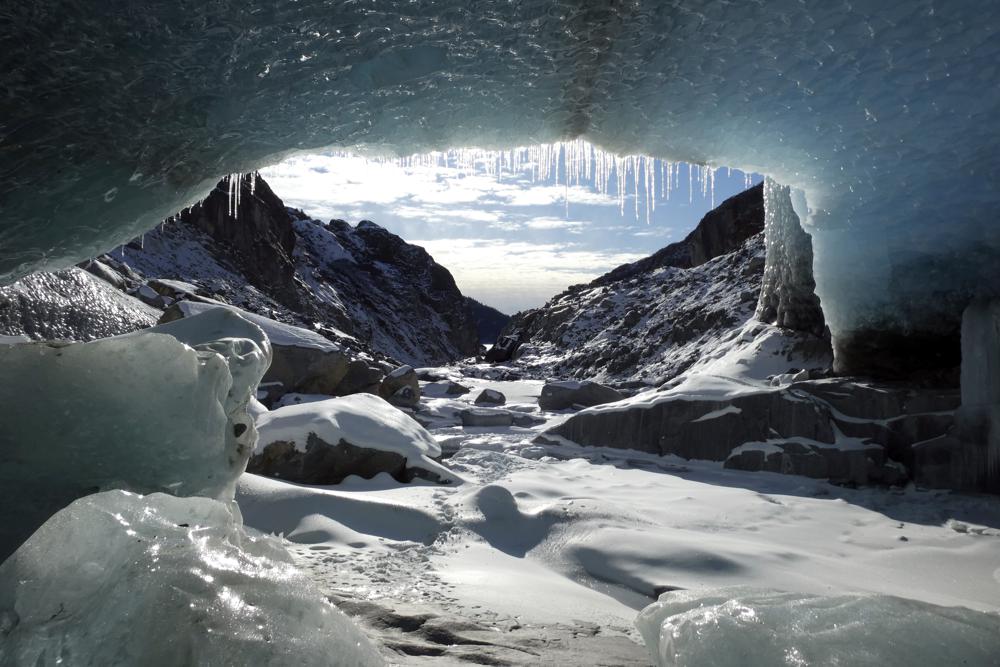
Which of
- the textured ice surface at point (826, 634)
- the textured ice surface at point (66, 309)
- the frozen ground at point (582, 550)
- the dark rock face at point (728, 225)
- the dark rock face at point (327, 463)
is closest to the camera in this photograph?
the textured ice surface at point (826, 634)

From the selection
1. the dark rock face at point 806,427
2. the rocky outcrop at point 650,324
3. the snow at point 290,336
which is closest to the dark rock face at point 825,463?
the dark rock face at point 806,427

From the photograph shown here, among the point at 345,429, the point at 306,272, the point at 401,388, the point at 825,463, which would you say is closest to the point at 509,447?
the point at 345,429

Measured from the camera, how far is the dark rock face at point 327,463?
17.4 ft

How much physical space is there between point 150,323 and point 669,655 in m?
8.82

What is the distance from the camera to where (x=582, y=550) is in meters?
3.92

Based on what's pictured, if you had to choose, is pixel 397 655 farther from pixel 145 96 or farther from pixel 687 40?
pixel 687 40

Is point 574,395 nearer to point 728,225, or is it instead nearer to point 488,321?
point 728,225

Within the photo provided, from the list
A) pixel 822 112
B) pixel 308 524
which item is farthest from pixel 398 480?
pixel 822 112

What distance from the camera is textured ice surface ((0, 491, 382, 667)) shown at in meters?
1.51

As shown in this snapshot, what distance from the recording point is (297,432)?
5523 mm

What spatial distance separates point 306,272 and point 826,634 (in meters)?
71.9

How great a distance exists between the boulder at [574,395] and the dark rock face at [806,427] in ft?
11.5

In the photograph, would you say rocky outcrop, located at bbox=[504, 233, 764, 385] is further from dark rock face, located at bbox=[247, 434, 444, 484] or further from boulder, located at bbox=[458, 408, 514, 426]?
dark rock face, located at bbox=[247, 434, 444, 484]

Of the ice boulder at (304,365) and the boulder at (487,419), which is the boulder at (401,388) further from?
the boulder at (487,419)
